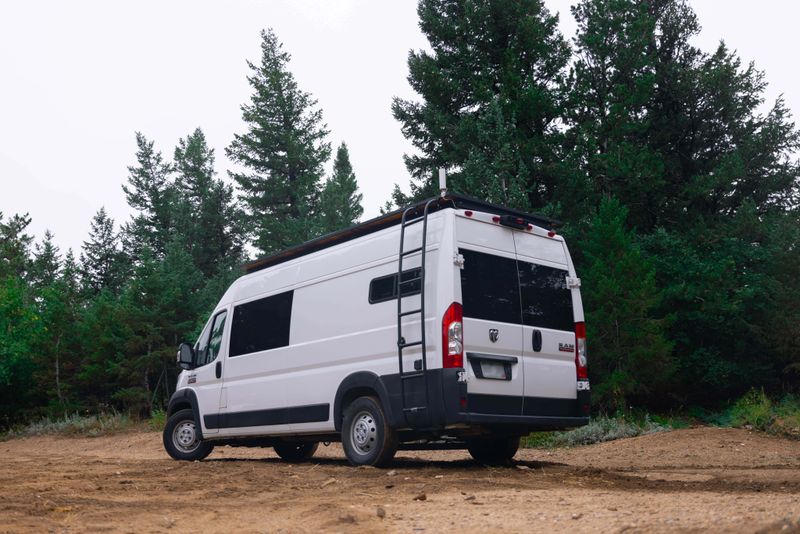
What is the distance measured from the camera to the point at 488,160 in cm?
2508

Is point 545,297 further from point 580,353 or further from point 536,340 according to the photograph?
point 580,353

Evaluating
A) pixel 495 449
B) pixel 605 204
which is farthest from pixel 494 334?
pixel 605 204

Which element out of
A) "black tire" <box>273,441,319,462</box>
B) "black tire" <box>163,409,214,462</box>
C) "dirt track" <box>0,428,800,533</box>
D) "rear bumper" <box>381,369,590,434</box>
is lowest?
"dirt track" <box>0,428,800,533</box>

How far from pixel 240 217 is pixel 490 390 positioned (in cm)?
3928

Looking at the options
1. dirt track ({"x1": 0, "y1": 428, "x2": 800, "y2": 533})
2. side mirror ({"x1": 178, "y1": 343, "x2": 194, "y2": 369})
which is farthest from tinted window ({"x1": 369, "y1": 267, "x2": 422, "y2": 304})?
side mirror ({"x1": 178, "y1": 343, "x2": 194, "y2": 369})

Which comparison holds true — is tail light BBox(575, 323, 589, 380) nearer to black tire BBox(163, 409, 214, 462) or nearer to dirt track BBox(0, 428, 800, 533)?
dirt track BBox(0, 428, 800, 533)

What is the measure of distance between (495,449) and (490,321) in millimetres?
2456

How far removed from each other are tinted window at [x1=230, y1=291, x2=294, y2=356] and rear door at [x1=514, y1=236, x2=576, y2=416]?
10.8ft

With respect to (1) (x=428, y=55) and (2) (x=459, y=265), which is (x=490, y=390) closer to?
(2) (x=459, y=265)

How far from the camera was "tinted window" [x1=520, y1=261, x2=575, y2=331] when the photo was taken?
9.18 metres

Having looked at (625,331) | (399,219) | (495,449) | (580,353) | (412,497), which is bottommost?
(412,497)

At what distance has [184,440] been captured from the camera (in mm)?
12406

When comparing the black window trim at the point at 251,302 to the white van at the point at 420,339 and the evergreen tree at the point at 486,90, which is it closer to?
the white van at the point at 420,339

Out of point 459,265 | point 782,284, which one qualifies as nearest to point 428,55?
point 782,284
